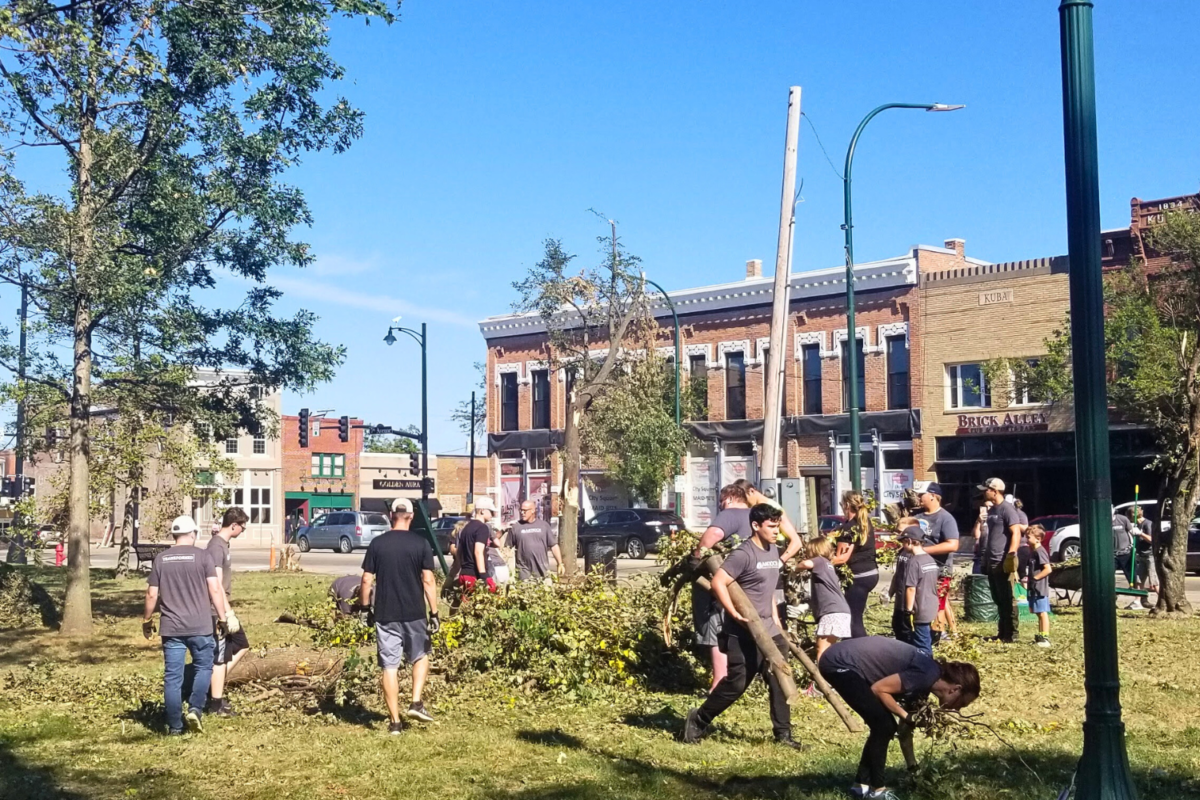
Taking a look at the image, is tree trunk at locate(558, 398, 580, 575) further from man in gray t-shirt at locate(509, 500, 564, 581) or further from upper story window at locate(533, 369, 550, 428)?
upper story window at locate(533, 369, 550, 428)

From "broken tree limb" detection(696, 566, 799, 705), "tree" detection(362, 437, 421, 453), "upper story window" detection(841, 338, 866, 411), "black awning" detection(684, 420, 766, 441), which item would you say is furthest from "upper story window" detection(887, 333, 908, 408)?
"tree" detection(362, 437, 421, 453)

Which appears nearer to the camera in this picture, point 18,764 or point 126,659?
point 18,764

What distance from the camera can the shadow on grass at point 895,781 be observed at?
293 inches

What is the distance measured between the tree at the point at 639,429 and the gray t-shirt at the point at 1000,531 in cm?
2558

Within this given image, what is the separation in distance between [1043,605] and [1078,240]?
29.3 feet

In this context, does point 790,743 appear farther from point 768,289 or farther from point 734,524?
point 768,289

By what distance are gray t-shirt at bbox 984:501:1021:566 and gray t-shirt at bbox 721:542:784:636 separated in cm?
599

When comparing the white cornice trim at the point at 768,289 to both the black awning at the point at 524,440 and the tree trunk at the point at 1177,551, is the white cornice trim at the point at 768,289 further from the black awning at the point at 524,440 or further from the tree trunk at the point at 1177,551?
the tree trunk at the point at 1177,551

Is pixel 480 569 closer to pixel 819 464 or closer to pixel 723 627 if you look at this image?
pixel 723 627

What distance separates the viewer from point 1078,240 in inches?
259

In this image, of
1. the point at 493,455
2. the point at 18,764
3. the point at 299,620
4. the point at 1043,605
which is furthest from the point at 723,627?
the point at 493,455

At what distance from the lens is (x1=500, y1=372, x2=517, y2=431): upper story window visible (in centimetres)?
5319

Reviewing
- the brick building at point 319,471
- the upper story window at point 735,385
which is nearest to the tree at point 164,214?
the upper story window at point 735,385

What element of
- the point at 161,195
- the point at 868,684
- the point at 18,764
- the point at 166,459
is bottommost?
the point at 18,764
